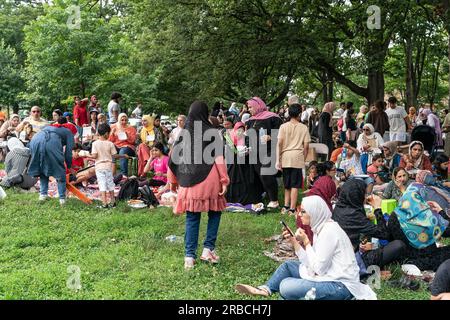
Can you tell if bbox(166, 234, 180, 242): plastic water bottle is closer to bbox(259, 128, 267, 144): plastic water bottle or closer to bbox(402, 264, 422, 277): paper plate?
bbox(259, 128, 267, 144): plastic water bottle

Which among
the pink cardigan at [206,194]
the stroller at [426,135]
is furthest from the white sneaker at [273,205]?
the stroller at [426,135]

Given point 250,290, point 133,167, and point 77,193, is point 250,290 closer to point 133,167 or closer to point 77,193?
point 77,193

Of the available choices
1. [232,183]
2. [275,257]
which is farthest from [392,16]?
[275,257]

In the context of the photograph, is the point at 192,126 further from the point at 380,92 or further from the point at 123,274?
the point at 380,92

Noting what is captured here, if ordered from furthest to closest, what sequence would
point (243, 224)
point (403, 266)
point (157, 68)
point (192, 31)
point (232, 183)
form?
point (157, 68) < point (192, 31) < point (232, 183) < point (243, 224) < point (403, 266)

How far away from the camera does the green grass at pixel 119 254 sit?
5.37m

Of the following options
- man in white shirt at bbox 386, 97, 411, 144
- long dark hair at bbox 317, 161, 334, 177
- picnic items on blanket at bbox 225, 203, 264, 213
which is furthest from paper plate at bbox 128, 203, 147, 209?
man in white shirt at bbox 386, 97, 411, 144

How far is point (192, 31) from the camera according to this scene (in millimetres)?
18406

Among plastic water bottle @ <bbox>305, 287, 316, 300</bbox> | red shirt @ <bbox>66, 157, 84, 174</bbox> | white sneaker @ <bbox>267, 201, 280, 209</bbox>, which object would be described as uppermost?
red shirt @ <bbox>66, 157, 84, 174</bbox>

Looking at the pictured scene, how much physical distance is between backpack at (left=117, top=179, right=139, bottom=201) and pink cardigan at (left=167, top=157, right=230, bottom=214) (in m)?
3.84

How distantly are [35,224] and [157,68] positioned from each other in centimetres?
1747

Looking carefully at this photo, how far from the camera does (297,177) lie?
8.70 m

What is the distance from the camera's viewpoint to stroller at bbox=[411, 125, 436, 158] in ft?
37.8

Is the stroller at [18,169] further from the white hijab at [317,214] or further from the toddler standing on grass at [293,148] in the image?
the white hijab at [317,214]
